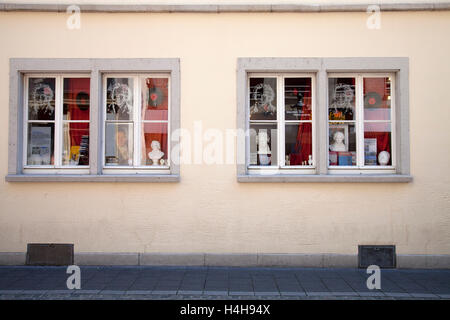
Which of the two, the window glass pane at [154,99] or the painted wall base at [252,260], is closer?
the painted wall base at [252,260]

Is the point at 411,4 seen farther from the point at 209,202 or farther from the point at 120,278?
the point at 120,278

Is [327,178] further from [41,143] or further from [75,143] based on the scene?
[41,143]

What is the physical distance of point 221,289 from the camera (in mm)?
6074

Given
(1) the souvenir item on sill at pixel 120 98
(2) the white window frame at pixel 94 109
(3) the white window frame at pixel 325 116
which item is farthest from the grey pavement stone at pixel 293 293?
(1) the souvenir item on sill at pixel 120 98

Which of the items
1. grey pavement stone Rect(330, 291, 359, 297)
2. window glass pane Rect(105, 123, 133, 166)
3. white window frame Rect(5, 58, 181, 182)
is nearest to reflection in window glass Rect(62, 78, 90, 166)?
white window frame Rect(5, 58, 181, 182)

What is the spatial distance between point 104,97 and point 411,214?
612 centimetres

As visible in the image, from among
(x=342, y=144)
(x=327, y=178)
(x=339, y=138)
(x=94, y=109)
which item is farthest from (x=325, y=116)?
(x=94, y=109)

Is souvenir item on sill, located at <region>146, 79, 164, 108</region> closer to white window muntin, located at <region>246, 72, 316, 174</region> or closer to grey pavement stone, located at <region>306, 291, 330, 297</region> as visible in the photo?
white window muntin, located at <region>246, 72, 316, 174</region>

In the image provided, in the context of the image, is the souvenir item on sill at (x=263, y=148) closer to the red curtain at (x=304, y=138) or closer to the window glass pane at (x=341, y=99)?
the red curtain at (x=304, y=138)

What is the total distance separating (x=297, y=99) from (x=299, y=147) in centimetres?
92

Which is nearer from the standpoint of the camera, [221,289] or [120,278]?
[221,289]

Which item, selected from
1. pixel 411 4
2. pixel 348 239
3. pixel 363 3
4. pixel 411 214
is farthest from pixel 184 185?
pixel 411 4

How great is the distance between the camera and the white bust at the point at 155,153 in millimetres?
7848

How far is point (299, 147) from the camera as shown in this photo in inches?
309
